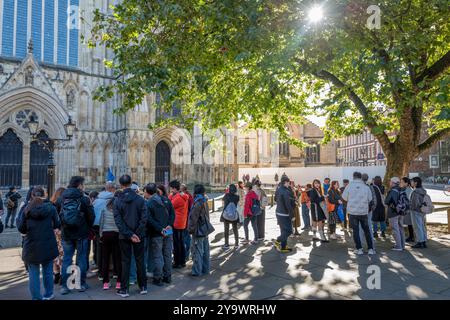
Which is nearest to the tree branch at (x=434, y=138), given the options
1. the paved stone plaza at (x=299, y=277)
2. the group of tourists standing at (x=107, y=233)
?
the paved stone plaza at (x=299, y=277)

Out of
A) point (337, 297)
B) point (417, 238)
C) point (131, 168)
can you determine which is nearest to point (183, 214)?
point (337, 297)

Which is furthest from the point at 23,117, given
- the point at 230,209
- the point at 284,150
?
the point at 284,150

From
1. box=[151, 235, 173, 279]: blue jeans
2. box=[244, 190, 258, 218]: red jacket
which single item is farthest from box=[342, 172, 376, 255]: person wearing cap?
box=[151, 235, 173, 279]: blue jeans

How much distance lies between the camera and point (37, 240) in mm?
4652

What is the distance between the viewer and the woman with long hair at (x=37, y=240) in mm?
4613

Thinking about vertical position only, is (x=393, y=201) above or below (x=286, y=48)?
below

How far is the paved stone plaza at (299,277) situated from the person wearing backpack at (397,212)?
0.28 metres

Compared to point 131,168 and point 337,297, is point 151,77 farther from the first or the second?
point 131,168

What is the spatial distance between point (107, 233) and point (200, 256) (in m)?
1.75

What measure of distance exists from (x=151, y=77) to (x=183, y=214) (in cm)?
328

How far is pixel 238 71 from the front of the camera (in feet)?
35.2

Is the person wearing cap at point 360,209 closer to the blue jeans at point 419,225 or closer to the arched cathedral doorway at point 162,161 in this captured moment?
the blue jeans at point 419,225

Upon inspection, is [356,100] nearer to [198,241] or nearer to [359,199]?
[359,199]
